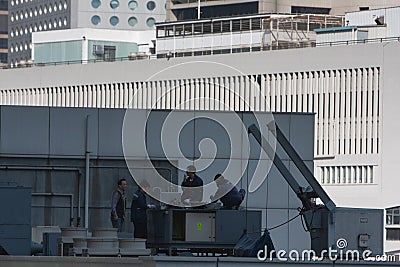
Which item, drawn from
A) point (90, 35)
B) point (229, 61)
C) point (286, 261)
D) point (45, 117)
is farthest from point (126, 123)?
point (90, 35)

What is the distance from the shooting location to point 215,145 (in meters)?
60.2

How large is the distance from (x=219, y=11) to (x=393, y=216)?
145 ft

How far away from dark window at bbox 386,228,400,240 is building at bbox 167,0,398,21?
105ft

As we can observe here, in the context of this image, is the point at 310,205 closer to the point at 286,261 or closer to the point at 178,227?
the point at 178,227

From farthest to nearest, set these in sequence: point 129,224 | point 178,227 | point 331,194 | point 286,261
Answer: point 331,194 → point 129,224 → point 178,227 → point 286,261

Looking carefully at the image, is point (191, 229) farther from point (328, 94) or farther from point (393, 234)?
point (328, 94)

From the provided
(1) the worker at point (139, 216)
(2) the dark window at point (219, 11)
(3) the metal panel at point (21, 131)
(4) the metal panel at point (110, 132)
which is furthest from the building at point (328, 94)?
(1) the worker at point (139, 216)

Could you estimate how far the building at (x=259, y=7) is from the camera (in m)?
174

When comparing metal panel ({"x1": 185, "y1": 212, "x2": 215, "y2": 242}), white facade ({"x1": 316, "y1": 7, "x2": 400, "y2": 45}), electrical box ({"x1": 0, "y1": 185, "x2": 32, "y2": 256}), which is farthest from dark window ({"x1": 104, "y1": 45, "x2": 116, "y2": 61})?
metal panel ({"x1": 185, "y1": 212, "x2": 215, "y2": 242})

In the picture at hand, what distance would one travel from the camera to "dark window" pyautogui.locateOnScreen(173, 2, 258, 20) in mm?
178312

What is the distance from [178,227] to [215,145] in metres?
16.7

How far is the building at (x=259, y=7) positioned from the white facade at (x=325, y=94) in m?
12.9

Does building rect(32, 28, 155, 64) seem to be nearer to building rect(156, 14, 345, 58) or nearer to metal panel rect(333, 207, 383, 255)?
building rect(156, 14, 345, 58)

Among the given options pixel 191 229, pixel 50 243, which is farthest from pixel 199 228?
pixel 50 243
